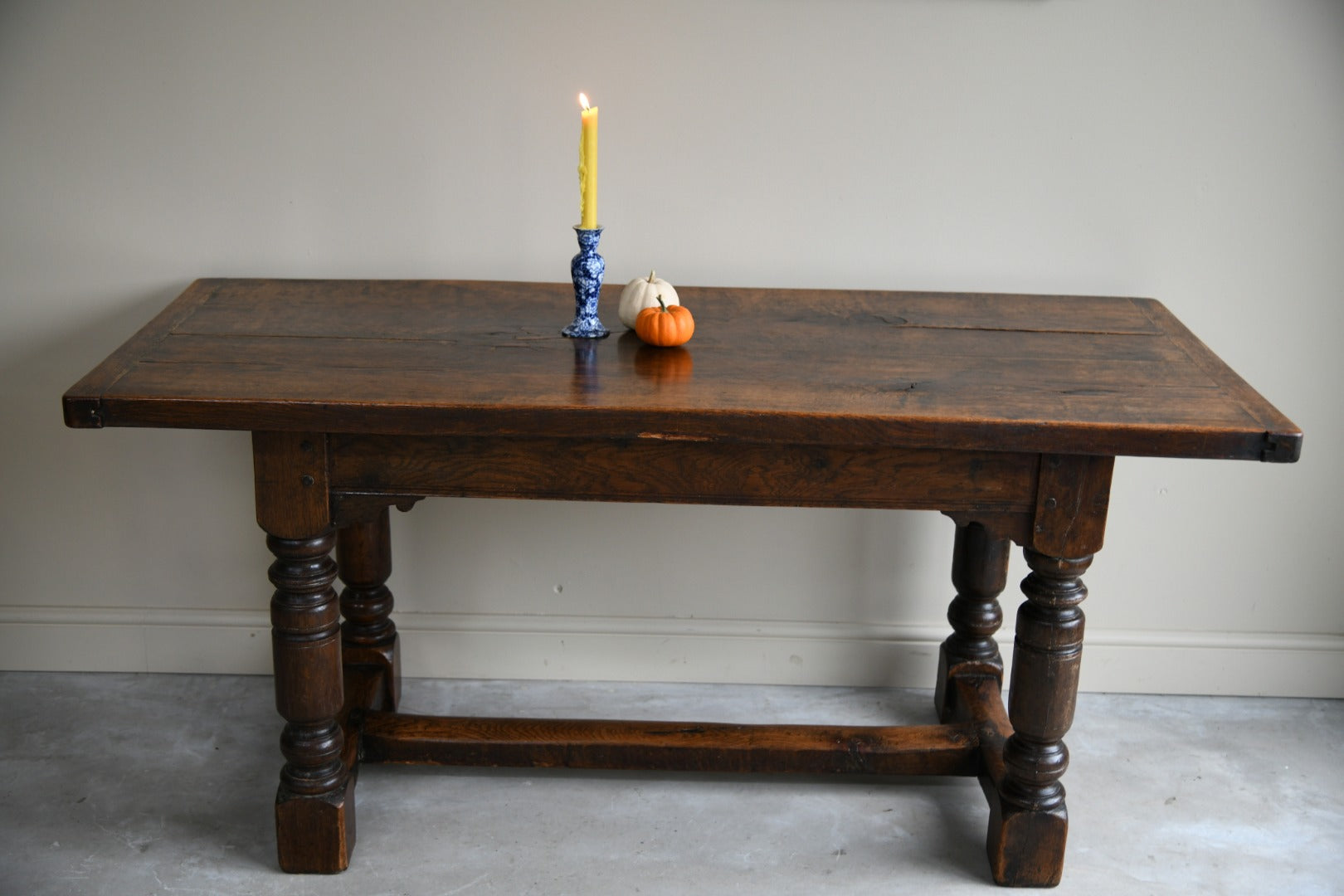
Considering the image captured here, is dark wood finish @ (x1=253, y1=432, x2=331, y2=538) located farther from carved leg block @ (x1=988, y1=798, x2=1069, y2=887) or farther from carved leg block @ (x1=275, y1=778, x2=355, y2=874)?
carved leg block @ (x1=988, y1=798, x2=1069, y2=887)

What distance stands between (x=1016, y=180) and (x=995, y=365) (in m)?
0.61

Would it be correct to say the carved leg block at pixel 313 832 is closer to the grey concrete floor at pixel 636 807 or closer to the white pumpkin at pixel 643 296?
the grey concrete floor at pixel 636 807

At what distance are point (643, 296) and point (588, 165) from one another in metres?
0.23

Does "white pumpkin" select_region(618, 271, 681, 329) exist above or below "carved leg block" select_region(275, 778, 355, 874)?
above

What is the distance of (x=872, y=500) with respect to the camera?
6.73ft

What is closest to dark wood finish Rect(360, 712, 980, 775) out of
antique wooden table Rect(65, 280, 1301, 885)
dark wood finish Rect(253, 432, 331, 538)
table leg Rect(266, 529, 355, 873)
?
antique wooden table Rect(65, 280, 1301, 885)

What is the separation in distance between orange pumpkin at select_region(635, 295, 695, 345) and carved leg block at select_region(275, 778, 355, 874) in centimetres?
94

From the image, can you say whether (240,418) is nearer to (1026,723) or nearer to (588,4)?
(588,4)

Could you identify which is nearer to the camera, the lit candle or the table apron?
the table apron

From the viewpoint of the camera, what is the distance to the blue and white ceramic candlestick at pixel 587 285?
2.23 meters

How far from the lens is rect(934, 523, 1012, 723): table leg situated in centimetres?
263

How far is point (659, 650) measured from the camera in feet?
9.53

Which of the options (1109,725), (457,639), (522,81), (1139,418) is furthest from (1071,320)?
(457,639)

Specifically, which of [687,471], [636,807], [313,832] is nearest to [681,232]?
[687,471]
